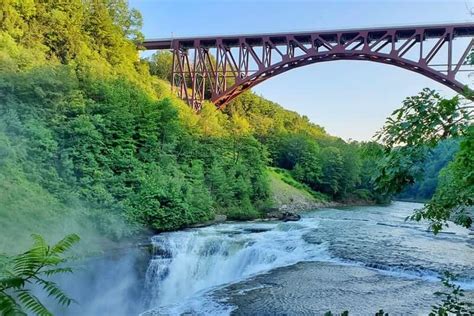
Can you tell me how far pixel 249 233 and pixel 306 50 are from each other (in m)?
13.1

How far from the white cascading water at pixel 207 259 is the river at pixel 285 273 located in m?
0.03

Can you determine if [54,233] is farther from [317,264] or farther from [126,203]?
[317,264]

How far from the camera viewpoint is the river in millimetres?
7430

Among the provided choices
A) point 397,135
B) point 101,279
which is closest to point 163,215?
point 101,279

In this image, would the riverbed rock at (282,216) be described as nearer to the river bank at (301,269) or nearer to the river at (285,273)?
the river bank at (301,269)

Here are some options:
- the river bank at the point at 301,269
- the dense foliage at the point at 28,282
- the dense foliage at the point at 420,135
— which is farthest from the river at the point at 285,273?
the dense foliage at the point at 28,282

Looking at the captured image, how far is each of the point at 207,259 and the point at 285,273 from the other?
3.06 meters

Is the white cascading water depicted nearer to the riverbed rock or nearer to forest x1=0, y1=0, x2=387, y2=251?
forest x1=0, y1=0, x2=387, y2=251

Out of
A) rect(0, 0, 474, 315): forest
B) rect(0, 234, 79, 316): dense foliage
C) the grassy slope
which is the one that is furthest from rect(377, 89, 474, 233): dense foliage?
the grassy slope

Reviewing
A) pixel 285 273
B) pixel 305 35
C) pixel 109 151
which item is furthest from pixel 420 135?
pixel 305 35

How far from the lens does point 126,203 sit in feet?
41.9

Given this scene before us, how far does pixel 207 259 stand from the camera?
11.7m

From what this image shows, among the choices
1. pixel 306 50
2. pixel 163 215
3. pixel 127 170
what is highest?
pixel 306 50

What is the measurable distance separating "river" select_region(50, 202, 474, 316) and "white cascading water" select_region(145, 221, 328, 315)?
0.03 metres
